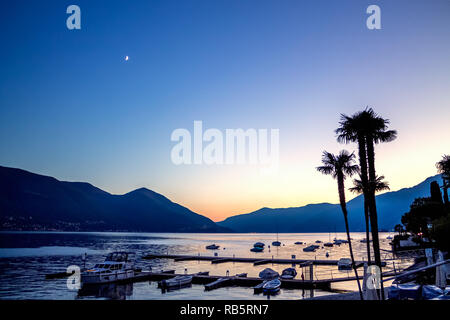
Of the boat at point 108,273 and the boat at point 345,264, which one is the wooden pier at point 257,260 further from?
the boat at point 108,273


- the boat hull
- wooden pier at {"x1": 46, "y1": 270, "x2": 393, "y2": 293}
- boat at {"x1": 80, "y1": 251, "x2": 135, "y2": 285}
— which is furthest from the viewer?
boat at {"x1": 80, "y1": 251, "x2": 135, "y2": 285}

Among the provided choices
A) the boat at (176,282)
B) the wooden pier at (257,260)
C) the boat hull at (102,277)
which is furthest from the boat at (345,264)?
the boat hull at (102,277)

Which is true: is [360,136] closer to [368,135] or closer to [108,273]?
[368,135]

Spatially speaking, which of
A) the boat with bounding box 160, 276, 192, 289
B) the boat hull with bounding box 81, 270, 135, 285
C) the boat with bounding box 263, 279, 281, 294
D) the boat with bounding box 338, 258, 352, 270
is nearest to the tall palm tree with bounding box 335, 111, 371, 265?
the boat with bounding box 263, 279, 281, 294

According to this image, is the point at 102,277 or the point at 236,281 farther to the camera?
the point at 102,277

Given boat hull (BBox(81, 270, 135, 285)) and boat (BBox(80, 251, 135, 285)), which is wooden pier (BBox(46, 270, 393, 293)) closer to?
boat hull (BBox(81, 270, 135, 285))

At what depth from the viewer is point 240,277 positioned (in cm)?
5194

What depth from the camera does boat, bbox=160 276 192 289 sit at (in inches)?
1909

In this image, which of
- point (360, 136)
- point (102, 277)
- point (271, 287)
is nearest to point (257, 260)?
point (271, 287)

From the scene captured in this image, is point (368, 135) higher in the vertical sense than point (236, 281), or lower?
higher

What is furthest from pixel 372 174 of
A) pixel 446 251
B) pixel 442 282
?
pixel 446 251

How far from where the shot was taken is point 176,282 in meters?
49.4
